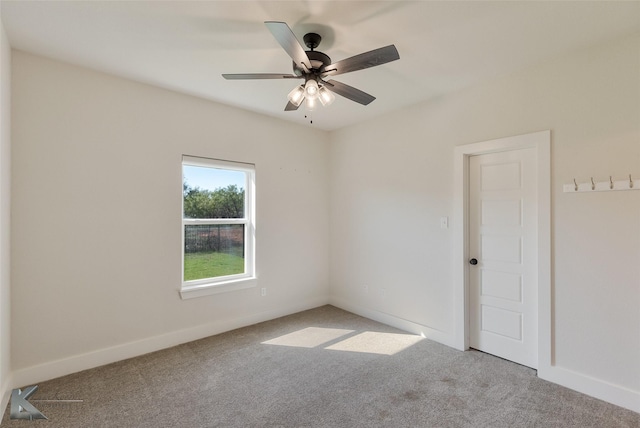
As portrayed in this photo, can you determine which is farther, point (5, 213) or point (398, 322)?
point (398, 322)

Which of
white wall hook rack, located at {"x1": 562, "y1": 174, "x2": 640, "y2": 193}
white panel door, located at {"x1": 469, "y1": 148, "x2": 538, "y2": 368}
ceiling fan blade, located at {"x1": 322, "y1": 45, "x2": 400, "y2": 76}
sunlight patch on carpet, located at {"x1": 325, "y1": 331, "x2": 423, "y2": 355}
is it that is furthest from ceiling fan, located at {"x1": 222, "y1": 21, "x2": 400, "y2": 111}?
sunlight patch on carpet, located at {"x1": 325, "y1": 331, "x2": 423, "y2": 355}

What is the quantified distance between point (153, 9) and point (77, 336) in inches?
108

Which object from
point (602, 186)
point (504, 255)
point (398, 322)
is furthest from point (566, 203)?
point (398, 322)

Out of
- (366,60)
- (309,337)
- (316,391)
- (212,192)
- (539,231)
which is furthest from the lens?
(212,192)

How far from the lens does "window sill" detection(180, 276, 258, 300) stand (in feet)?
10.9

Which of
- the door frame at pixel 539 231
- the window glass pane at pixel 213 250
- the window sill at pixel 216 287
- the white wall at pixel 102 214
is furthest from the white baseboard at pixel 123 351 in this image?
the door frame at pixel 539 231

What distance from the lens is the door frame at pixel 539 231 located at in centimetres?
255

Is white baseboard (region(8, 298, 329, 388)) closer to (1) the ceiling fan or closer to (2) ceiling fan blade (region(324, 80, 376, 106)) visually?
(1) the ceiling fan

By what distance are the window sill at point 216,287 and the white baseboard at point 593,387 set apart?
10.1 feet

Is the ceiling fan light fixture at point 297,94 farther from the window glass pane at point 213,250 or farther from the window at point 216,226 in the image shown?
the window glass pane at point 213,250

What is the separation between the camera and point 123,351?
2.90 m

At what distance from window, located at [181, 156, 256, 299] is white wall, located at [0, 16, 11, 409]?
52.6 inches

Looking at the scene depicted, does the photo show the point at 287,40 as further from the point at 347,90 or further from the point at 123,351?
the point at 123,351

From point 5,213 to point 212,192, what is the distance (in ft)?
5.75
